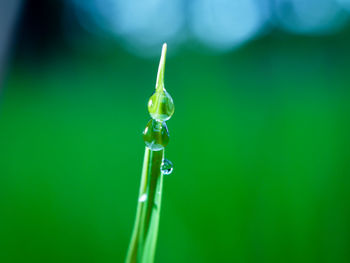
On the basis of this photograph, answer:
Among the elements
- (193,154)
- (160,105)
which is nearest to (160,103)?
(160,105)

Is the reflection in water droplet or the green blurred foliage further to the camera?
the green blurred foliage

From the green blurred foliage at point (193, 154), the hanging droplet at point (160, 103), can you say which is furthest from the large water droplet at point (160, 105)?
the green blurred foliage at point (193, 154)

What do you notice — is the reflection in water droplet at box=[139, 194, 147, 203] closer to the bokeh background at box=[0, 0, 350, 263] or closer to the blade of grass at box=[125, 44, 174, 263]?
the blade of grass at box=[125, 44, 174, 263]

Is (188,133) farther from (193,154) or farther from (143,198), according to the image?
→ (143,198)

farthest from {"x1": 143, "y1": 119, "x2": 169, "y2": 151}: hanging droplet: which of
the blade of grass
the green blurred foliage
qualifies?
the green blurred foliage

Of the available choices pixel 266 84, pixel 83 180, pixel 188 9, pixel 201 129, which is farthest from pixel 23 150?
pixel 188 9

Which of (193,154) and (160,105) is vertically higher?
(193,154)
